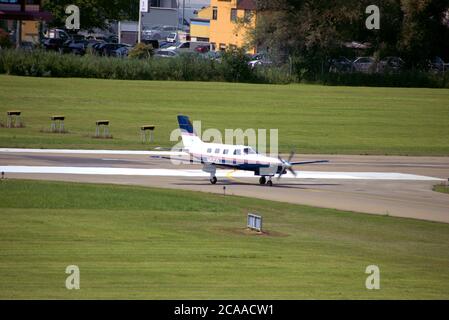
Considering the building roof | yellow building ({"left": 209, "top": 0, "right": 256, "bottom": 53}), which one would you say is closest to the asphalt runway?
the building roof

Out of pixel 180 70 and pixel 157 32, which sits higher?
pixel 157 32

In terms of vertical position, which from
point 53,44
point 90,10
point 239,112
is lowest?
point 239,112

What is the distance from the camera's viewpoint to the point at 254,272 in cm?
2278

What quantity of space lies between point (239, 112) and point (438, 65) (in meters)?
31.8

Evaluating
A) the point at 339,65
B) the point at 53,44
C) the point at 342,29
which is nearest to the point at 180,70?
the point at 339,65

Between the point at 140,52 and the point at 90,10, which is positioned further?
the point at 90,10

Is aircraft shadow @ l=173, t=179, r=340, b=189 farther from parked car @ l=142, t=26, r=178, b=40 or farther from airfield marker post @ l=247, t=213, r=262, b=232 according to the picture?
parked car @ l=142, t=26, r=178, b=40

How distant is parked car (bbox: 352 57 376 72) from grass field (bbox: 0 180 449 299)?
53.7 m

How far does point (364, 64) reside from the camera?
3504 inches

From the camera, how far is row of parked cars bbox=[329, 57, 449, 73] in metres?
85.6

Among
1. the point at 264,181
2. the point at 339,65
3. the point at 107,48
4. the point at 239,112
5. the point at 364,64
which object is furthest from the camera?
the point at 107,48

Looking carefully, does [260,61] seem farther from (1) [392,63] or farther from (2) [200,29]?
(2) [200,29]

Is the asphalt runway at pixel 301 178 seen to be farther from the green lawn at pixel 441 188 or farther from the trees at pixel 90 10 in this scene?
the trees at pixel 90 10

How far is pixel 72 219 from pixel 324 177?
1615cm
